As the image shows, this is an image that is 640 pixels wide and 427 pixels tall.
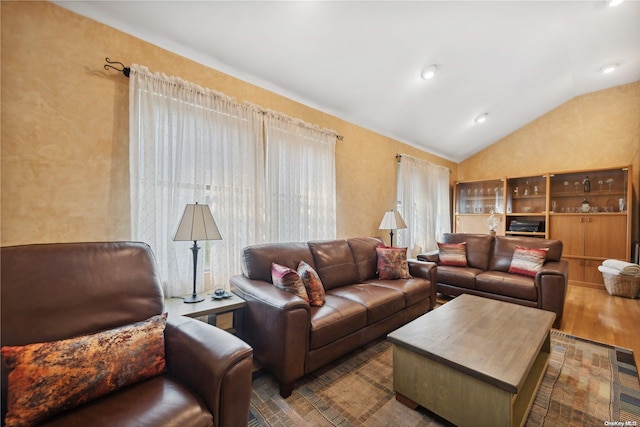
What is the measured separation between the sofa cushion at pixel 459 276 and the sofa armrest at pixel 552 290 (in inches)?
25.7

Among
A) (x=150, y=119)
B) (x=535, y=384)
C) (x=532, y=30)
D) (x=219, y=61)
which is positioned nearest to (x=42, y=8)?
(x=150, y=119)

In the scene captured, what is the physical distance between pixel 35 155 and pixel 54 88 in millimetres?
450

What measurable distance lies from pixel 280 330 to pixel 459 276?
272 cm

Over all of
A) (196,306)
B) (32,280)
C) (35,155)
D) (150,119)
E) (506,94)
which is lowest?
(196,306)

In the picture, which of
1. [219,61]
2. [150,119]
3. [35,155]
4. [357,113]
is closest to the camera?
[35,155]

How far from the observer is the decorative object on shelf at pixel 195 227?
5.89ft

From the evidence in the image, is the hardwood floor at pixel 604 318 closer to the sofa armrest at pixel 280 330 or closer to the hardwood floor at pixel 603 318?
the hardwood floor at pixel 603 318

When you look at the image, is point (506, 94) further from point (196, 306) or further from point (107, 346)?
point (107, 346)

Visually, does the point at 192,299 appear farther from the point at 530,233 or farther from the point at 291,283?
the point at 530,233

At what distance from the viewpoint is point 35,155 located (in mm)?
1581

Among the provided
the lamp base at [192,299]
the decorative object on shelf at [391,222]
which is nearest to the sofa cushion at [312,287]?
the lamp base at [192,299]

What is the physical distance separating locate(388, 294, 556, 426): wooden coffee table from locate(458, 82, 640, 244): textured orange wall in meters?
4.44

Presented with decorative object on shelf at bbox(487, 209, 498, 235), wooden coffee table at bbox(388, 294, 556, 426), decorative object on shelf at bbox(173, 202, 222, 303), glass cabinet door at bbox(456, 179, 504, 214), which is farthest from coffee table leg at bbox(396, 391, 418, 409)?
glass cabinet door at bbox(456, 179, 504, 214)

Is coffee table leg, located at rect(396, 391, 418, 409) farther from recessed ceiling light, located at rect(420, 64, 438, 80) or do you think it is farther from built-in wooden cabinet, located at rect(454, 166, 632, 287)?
built-in wooden cabinet, located at rect(454, 166, 632, 287)
